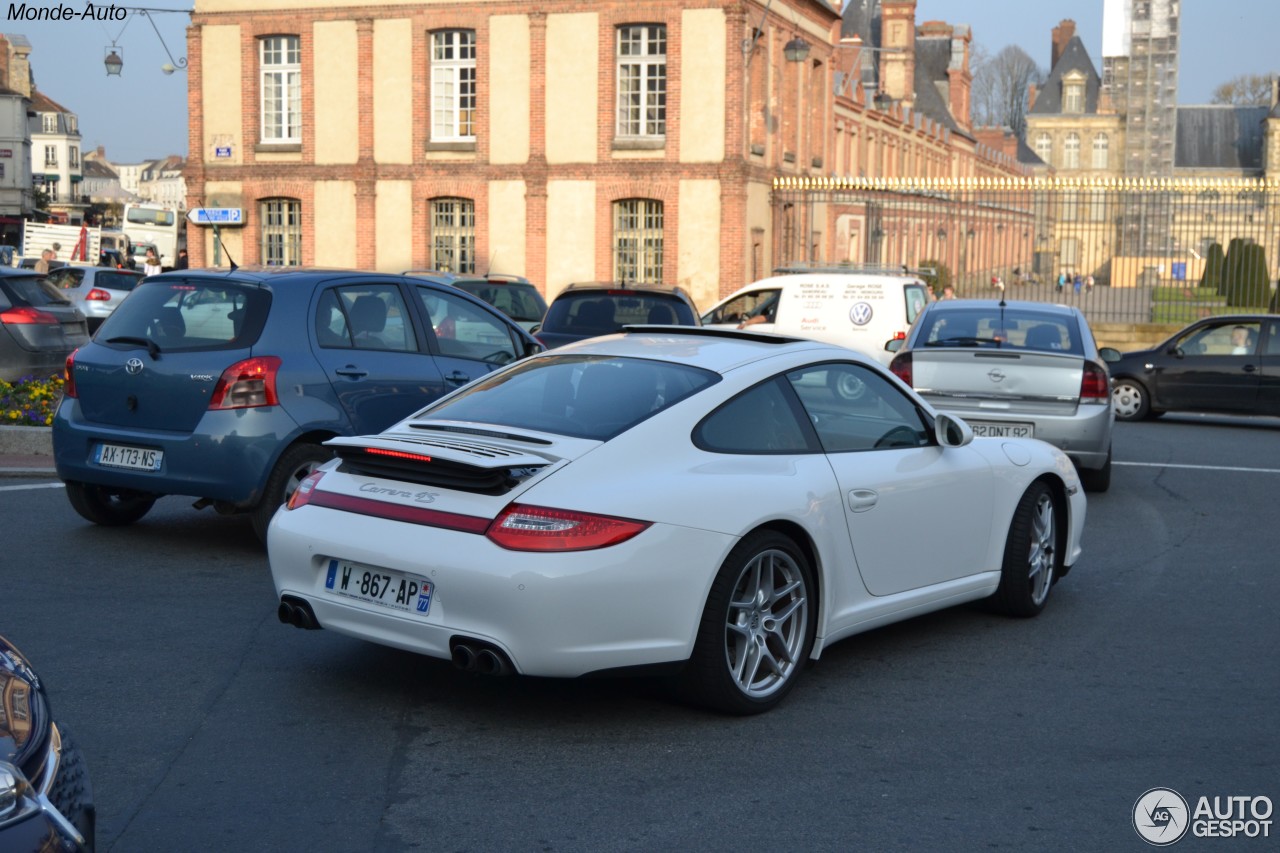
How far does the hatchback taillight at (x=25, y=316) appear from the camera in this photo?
16.3m

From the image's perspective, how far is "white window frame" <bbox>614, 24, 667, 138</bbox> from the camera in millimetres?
36719

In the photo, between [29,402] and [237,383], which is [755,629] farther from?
[29,402]

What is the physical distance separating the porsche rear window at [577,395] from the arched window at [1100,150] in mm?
123603

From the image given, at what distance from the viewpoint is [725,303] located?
20.6 meters

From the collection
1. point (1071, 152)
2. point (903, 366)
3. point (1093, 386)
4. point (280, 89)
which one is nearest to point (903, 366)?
point (903, 366)

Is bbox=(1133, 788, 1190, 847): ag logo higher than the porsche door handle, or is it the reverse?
the porsche door handle

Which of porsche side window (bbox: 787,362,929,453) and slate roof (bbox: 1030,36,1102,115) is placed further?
slate roof (bbox: 1030,36,1102,115)

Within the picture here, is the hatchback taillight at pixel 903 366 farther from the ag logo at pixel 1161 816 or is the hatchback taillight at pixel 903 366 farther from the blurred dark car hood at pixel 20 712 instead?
the blurred dark car hood at pixel 20 712

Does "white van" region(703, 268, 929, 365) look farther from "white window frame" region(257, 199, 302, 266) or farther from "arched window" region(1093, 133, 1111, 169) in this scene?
"arched window" region(1093, 133, 1111, 169)

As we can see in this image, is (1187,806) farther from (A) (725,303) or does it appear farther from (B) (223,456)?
(A) (725,303)

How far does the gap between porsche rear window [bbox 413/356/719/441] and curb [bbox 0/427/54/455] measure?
7608mm

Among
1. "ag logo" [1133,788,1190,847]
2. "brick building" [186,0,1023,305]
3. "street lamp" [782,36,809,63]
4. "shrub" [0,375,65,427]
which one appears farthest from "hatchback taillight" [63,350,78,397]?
"brick building" [186,0,1023,305]

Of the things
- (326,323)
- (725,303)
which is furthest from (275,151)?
(326,323)

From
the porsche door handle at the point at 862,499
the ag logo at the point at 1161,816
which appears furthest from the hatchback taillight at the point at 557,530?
the ag logo at the point at 1161,816
